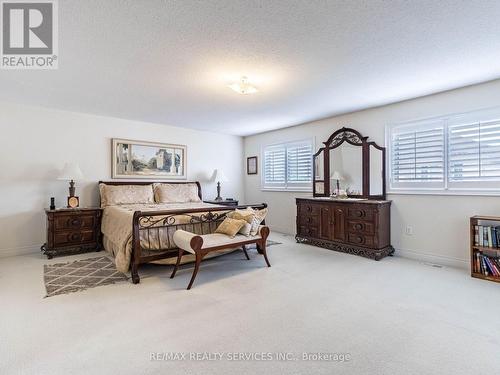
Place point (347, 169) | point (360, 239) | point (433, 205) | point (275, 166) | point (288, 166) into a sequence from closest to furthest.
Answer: point (433, 205), point (360, 239), point (347, 169), point (288, 166), point (275, 166)

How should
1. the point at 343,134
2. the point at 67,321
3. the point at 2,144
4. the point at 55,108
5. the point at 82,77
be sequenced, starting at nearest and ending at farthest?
1. the point at 67,321
2. the point at 82,77
3. the point at 2,144
4. the point at 55,108
5. the point at 343,134

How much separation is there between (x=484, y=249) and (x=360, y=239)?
143cm

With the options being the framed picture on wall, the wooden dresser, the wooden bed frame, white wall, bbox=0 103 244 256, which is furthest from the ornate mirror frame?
white wall, bbox=0 103 244 256

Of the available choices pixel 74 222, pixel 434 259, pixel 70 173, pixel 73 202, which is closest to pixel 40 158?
pixel 70 173

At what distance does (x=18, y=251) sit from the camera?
4.18 m

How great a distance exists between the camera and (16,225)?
4.18m

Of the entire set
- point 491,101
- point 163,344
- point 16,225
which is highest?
point 491,101

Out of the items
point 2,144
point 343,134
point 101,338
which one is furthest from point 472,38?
point 2,144

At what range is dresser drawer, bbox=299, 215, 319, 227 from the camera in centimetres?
468

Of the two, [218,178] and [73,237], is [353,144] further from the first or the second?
[73,237]

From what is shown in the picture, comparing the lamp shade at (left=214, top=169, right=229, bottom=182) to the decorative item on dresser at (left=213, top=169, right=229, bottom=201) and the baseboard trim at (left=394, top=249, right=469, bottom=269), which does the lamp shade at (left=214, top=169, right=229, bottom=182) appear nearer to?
the decorative item on dresser at (left=213, top=169, right=229, bottom=201)

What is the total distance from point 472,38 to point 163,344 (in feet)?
11.5

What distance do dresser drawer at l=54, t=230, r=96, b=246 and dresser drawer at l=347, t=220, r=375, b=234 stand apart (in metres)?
4.21

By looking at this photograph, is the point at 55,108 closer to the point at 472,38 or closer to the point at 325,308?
the point at 325,308
